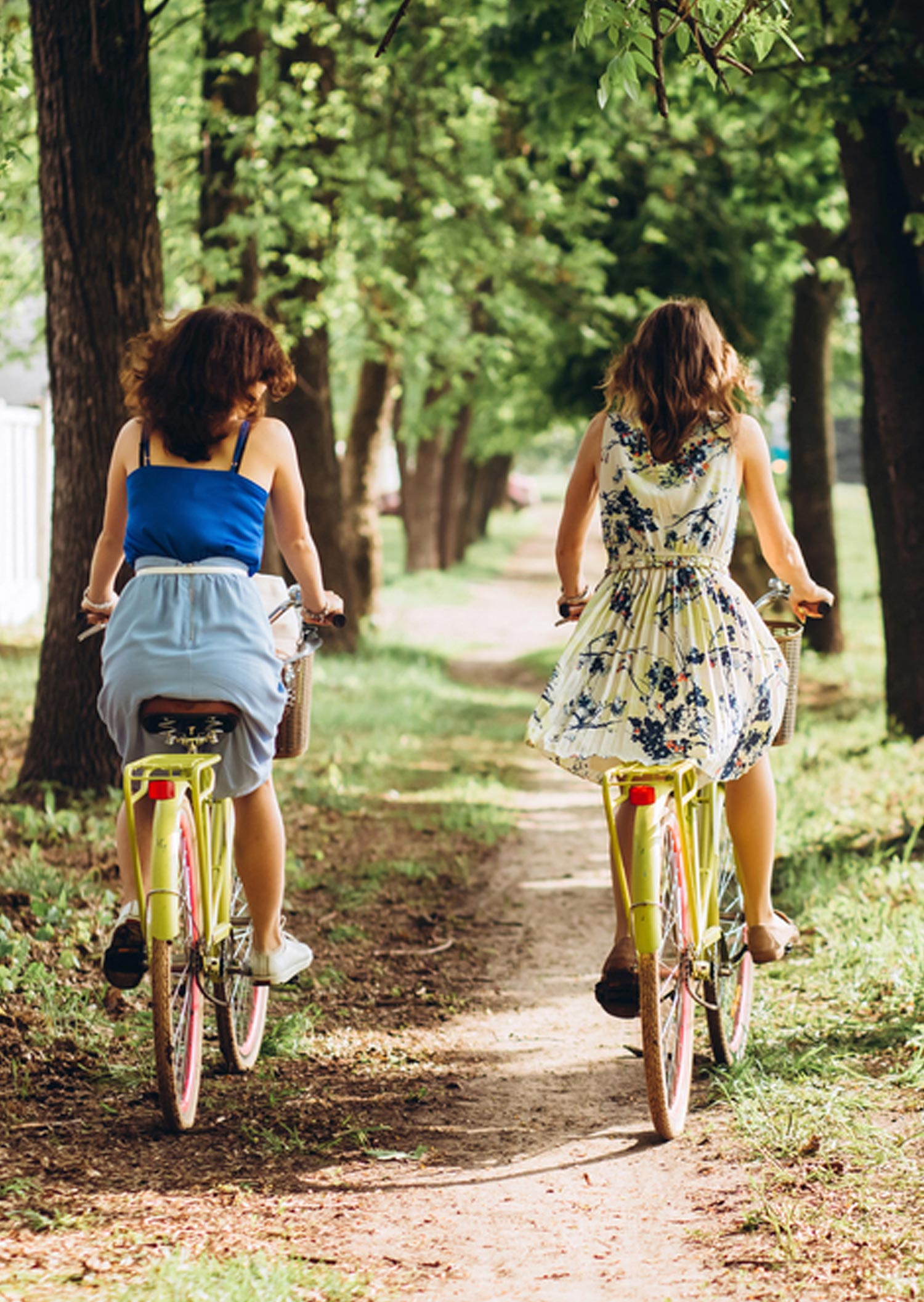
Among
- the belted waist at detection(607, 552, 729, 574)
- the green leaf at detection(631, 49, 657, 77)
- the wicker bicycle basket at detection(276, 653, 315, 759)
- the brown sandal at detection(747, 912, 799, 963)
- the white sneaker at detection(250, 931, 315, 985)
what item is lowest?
the white sneaker at detection(250, 931, 315, 985)

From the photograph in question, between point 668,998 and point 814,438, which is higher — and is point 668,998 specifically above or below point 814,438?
below

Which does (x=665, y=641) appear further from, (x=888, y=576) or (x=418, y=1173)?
(x=888, y=576)

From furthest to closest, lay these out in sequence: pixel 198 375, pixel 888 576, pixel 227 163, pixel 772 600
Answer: pixel 227 163
pixel 888 576
pixel 772 600
pixel 198 375

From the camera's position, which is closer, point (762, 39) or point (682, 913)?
point (682, 913)

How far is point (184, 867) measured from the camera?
398 centimetres

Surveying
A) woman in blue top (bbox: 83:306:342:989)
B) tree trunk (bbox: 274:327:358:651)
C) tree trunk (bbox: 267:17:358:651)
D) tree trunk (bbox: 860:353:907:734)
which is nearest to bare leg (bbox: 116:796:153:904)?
woman in blue top (bbox: 83:306:342:989)

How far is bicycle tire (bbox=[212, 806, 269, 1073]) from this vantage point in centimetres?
428

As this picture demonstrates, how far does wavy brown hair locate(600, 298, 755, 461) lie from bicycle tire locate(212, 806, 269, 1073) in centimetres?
165

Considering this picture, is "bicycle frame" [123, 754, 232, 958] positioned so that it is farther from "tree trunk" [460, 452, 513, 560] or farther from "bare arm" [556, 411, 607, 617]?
"tree trunk" [460, 452, 513, 560]

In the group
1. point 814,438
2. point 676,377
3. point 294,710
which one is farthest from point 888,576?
point 294,710

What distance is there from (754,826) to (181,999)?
1.74 meters

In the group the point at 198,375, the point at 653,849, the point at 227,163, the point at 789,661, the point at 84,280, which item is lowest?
the point at 653,849

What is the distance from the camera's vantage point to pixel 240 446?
4.06 meters

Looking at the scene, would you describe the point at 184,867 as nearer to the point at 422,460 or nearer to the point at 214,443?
the point at 214,443
